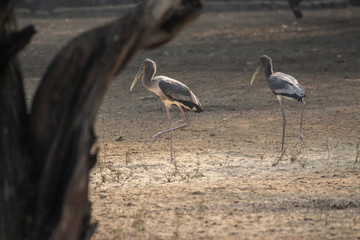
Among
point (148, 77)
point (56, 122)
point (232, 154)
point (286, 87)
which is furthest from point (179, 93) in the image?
point (56, 122)

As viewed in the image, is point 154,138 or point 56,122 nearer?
point 56,122

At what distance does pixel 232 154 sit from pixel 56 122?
3.55m

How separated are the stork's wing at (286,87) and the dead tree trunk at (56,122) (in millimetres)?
3793

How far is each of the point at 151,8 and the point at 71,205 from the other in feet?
3.10

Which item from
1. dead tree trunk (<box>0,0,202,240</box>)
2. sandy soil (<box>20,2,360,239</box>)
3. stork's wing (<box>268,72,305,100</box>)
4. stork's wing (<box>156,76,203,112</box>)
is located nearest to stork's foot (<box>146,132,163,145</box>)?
sandy soil (<box>20,2,360,239</box>)

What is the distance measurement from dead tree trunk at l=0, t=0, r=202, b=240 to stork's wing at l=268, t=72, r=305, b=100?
379 centimetres

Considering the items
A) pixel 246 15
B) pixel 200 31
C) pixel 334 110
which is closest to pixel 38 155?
pixel 334 110

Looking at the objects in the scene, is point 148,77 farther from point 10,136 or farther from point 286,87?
point 10,136

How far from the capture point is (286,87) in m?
6.82

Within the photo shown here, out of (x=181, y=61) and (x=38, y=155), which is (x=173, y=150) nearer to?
(x=38, y=155)

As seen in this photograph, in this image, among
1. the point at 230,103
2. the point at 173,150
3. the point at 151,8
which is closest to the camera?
the point at 151,8

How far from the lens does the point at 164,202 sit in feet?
16.1

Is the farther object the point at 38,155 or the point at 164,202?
the point at 164,202

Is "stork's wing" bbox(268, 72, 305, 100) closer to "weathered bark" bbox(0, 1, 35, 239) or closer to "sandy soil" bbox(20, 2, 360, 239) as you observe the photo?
"sandy soil" bbox(20, 2, 360, 239)
